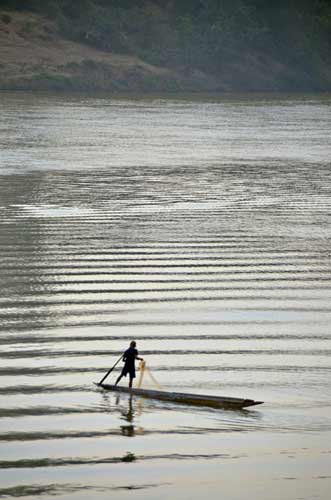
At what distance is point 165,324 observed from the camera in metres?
25.1

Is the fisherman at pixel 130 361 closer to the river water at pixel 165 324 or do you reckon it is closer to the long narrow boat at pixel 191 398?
the long narrow boat at pixel 191 398

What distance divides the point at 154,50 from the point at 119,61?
693cm

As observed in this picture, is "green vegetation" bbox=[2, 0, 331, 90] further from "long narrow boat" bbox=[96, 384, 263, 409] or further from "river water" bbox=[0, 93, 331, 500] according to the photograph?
"long narrow boat" bbox=[96, 384, 263, 409]

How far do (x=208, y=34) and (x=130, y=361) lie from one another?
10744 centimetres

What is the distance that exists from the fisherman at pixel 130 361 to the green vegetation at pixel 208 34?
317ft

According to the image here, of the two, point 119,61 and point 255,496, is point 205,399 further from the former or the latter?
point 119,61

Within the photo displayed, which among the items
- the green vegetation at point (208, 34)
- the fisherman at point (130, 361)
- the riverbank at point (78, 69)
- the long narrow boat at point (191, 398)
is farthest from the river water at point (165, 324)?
the green vegetation at point (208, 34)

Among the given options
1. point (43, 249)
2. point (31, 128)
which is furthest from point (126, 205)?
point (31, 128)

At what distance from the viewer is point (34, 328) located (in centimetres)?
2450

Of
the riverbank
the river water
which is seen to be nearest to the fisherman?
the river water

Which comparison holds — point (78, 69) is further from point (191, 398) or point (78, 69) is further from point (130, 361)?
point (191, 398)

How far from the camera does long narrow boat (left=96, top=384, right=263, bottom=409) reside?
1933cm

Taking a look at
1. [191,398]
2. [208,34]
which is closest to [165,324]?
[191,398]

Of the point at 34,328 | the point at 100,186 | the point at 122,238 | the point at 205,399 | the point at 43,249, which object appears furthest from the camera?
the point at 100,186
